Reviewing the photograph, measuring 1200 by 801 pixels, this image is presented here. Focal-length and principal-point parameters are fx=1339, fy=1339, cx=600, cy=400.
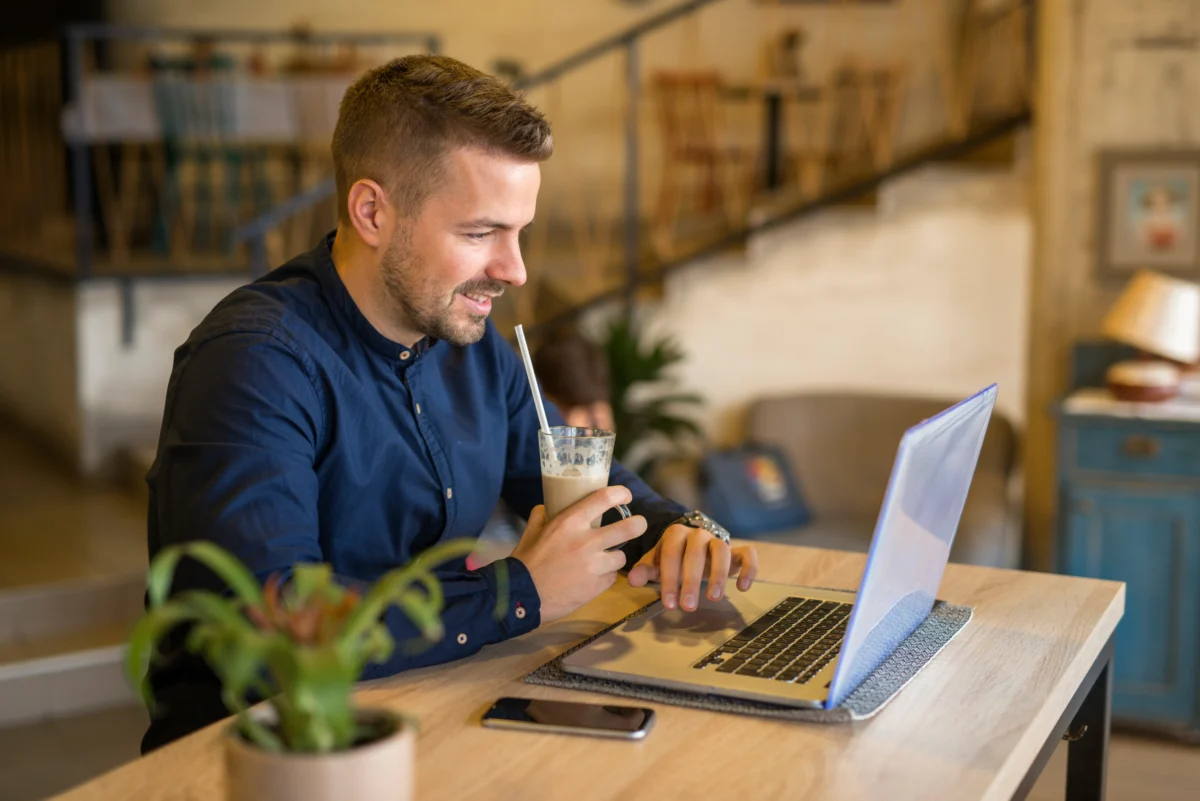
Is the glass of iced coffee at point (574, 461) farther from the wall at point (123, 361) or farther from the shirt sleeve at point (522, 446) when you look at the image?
the wall at point (123, 361)

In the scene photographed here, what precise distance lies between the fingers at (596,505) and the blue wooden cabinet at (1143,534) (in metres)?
2.45

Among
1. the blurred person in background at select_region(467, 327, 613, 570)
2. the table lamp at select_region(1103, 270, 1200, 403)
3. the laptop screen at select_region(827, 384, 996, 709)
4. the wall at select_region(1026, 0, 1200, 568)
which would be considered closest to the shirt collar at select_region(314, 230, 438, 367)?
the laptop screen at select_region(827, 384, 996, 709)

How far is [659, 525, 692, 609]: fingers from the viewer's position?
1.61 m

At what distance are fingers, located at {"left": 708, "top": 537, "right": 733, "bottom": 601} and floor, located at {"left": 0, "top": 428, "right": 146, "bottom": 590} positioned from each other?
3.13 metres

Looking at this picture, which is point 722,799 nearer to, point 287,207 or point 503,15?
point 287,207

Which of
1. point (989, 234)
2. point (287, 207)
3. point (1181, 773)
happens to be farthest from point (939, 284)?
point (287, 207)

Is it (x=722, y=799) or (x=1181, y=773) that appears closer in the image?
(x=722, y=799)

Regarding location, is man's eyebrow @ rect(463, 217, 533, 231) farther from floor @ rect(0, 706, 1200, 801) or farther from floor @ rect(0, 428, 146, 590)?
floor @ rect(0, 428, 146, 590)

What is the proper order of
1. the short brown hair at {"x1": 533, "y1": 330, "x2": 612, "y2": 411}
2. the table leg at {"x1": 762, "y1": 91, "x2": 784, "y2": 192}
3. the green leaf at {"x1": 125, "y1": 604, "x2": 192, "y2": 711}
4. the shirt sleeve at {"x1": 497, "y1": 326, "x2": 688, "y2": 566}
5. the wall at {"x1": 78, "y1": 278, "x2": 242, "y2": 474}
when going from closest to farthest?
the green leaf at {"x1": 125, "y1": 604, "x2": 192, "y2": 711}
the shirt sleeve at {"x1": 497, "y1": 326, "x2": 688, "y2": 566}
the short brown hair at {"x1": 533, "y1": 330, "x2": 612, "y2": 411}
the wall at {"x1": 78, "y1": 278, "x2": 242, "y2": 474}
the table leg at {"x1": 762, "y1": 91, "x2": 784, "y2": 192}

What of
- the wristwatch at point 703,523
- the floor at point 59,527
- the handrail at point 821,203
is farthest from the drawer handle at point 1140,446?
the floor at point 59,527

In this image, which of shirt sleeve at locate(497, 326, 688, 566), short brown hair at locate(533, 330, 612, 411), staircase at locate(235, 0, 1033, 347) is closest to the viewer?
shirt sleeve at locate(497, 326, 688, 566)

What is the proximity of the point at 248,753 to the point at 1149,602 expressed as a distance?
10.5ft

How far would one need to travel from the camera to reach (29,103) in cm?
733

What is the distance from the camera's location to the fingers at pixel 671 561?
1.61 meters
